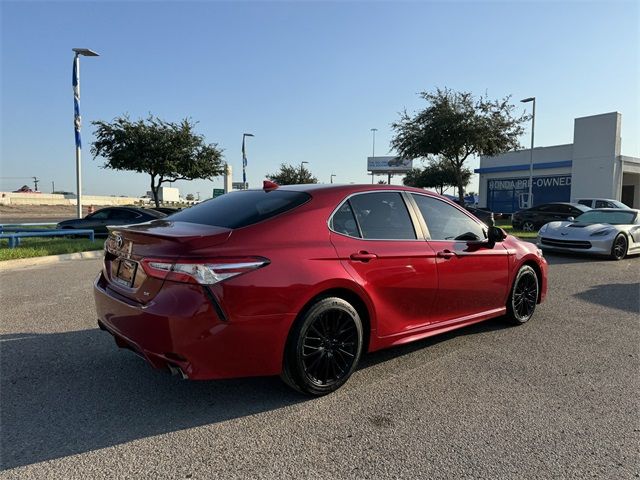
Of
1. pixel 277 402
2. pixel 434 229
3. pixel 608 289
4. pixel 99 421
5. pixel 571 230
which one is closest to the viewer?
pixel 99 421

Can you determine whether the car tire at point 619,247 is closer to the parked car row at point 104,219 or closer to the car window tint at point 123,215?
the parked car row at point 104,219

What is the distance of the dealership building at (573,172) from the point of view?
98.3 feet

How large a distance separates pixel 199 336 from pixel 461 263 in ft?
8.52

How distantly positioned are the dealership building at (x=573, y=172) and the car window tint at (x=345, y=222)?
3215 cm

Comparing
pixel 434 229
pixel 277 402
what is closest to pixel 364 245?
pixel 434 229

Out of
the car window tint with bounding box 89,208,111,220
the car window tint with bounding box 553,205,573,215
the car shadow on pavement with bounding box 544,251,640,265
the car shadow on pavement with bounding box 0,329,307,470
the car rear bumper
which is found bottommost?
the car shadow on pavement with bounding box 0,329,307,470

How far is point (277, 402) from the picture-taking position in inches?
132

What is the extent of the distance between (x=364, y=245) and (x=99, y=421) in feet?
7.33

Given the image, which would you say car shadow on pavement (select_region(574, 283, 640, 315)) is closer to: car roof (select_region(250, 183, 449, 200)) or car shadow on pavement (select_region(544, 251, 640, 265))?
car shadow on pavement (select_region(544, 251, 640, 265))

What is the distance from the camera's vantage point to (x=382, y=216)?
3.97 metres

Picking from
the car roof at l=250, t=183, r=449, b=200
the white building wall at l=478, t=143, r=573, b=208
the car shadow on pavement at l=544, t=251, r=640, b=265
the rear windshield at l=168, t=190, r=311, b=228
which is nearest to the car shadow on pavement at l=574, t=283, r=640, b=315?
the car shadow on pavement at l=544, t=251, r=640, b=265

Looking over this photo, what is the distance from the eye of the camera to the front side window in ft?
12.5

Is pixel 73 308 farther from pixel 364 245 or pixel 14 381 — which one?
pixel 364 245

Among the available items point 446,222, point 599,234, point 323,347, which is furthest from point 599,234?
point 323,347
